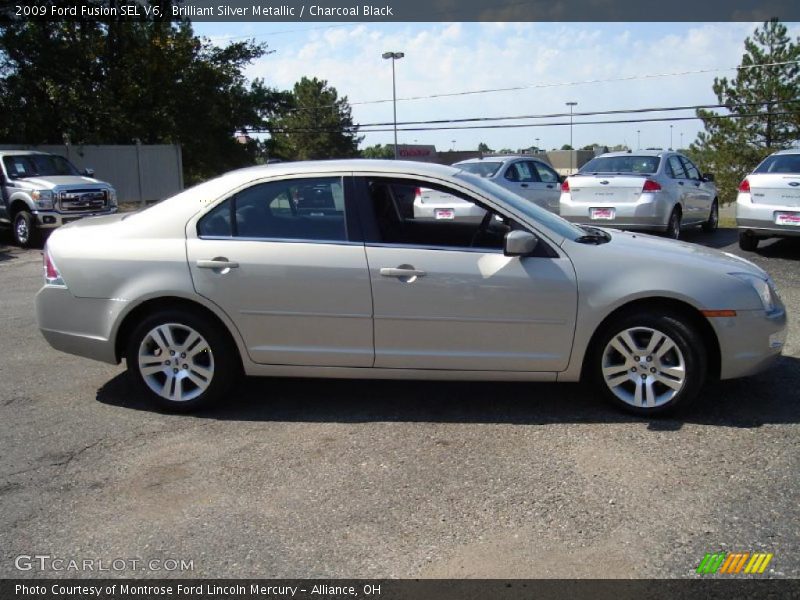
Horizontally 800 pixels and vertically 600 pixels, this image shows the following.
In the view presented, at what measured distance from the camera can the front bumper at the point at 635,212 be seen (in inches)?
464

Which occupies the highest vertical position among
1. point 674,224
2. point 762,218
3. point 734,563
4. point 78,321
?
point 762,218

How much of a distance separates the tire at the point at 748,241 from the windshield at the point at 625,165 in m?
1.73

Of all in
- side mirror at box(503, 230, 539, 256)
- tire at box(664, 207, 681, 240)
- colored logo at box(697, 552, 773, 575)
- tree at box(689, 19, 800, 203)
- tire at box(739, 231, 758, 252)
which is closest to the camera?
colored logo at box(697, 552, 773, 575)

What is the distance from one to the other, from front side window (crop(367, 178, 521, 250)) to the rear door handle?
8.1 inches

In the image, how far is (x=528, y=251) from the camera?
471cm

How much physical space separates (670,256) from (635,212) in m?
7.25

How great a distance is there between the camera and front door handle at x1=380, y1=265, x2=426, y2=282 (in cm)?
476

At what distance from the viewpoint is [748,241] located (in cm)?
1170

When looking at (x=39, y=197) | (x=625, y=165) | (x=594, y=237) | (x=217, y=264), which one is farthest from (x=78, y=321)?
(x=39, y=197)

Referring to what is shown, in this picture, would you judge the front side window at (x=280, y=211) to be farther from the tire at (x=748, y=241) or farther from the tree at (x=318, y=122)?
the tree at (x=318, y=122)

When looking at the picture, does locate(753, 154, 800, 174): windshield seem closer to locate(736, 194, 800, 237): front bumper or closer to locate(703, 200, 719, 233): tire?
locate(736, 194, 800, 237): front bumper
